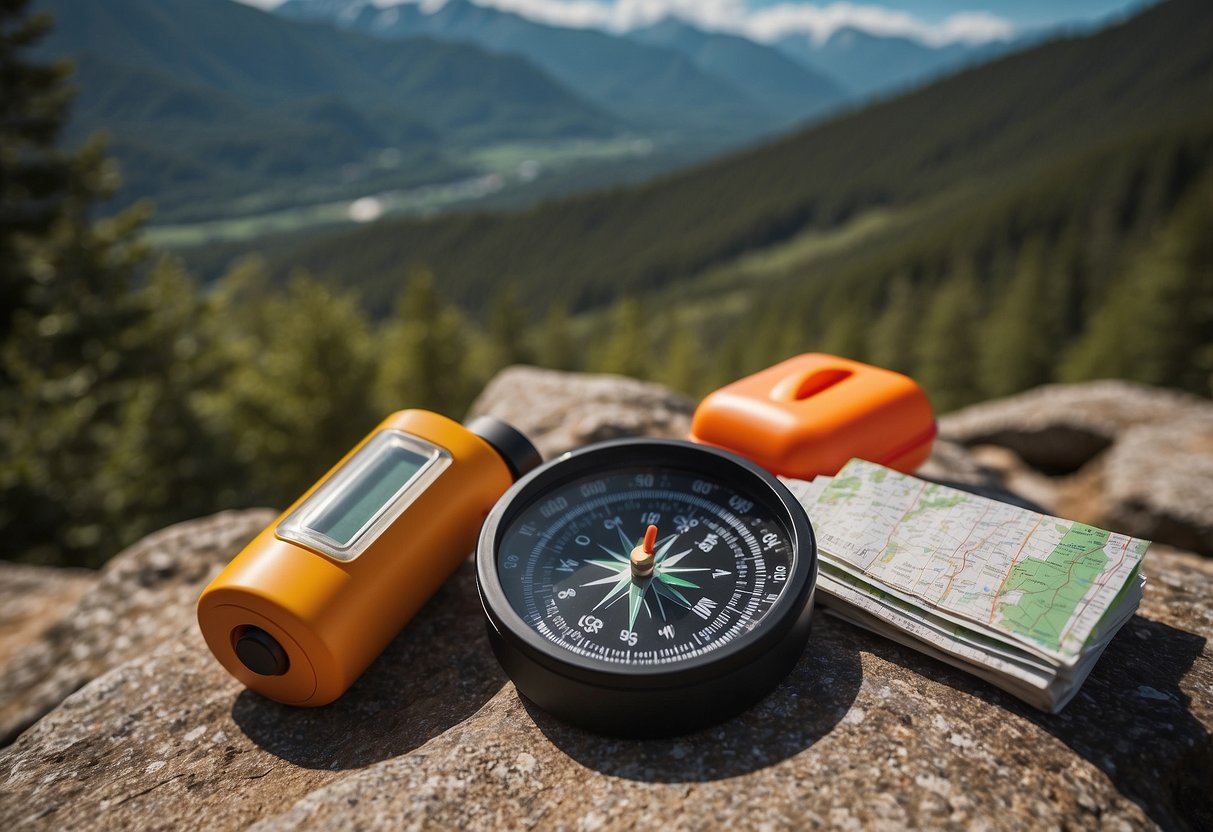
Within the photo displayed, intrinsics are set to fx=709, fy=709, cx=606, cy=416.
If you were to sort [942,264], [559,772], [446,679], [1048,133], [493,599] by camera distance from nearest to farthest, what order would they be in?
1. [559,772]
2. [493,599]
3. [446,679]
4. [942,264]
5. [1048,133]

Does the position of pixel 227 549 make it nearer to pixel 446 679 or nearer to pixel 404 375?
pixel 446 679

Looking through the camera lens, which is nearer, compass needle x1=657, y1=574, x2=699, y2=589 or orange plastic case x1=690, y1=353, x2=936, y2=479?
compass needle x1=657, y1=574, x2=699, y2=589

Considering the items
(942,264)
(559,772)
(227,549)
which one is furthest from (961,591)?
(942,264)

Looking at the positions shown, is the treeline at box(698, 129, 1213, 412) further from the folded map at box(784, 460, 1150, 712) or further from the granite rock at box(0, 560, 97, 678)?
the granite rock at box(0, 560, 97, 678)

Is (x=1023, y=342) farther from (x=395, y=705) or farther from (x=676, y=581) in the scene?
(x=395, y=705)

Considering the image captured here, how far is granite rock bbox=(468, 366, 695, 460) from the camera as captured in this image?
210 inches

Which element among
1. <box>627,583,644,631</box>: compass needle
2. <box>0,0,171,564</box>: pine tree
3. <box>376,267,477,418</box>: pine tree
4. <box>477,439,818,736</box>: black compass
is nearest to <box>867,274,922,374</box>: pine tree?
<box>376,267,477,418</box>: pine tree

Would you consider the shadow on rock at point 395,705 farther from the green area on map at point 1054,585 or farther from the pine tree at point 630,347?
the pine tree at point 630,347

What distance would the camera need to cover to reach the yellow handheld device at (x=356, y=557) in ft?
8.73

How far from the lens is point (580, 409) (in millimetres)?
5945

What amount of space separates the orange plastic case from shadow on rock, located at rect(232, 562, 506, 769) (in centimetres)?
161

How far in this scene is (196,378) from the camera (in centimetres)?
1466

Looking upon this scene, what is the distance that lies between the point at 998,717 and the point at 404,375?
112ft

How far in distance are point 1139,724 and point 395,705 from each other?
109 inches
